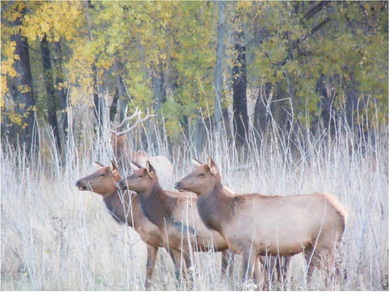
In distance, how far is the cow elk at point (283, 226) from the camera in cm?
718

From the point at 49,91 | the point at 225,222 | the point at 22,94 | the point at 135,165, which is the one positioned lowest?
the point at 225,222

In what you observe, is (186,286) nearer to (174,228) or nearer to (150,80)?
(174,228)

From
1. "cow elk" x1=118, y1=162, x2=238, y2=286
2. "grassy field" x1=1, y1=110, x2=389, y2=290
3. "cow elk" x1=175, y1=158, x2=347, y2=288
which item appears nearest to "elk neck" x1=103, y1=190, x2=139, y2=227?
"grassy field" x1=1, y1=110, x2=389, y2=290

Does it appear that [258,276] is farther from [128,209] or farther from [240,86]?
[240,86]

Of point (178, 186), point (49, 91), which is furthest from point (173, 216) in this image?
point (49, 91)

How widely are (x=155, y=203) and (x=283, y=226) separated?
1470mm

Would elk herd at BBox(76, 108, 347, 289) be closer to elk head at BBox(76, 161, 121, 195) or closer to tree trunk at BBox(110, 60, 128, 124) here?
elk head at BBox(76, 161, 121, 195)

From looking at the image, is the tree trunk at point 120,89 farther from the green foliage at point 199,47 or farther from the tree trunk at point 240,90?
the tree trunk at point 240,90

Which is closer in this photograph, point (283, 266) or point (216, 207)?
point (216, 207)

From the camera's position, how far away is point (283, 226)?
7.24 meters

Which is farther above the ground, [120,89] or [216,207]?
[120,89]

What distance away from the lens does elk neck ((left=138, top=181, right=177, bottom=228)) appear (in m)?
8.20

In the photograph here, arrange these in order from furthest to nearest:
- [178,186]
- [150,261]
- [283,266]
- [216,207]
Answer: [150,261] → [283,266] → [216,207] → [178,186]

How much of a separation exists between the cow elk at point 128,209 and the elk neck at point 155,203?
0.09 meters
